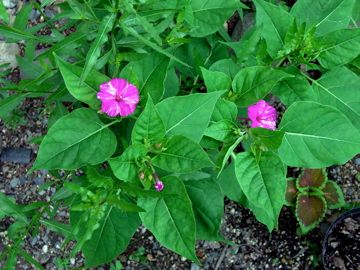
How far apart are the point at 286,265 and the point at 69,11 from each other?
1683 mm

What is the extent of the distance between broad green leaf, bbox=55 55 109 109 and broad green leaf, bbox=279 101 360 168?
588mm

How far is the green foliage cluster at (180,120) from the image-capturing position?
58.0 inches

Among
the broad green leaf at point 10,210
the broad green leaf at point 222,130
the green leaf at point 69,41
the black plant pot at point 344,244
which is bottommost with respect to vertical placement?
the black plant pot at point 344,244

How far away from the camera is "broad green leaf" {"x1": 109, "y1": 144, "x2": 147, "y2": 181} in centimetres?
146

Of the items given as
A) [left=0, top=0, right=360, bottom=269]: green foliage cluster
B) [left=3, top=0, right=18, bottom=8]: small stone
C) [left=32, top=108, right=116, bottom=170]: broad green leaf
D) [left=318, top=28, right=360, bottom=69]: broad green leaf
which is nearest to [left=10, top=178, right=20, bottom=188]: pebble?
[left=0, top=0, right=360, bottom=269]: green foliage cluster

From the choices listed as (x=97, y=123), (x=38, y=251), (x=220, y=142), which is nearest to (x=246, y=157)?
(x=220, y=142)

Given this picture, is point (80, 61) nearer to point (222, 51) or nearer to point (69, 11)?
point (69, 11)

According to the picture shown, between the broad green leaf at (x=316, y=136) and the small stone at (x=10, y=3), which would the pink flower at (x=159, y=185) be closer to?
the broad green leaf at (x=316, y=136)

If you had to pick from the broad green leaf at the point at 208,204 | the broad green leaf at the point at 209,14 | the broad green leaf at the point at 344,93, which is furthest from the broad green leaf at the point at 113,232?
the broad green leaf at the point at 344,93

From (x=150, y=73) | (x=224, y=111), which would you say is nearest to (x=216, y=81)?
(x=224, y=111)

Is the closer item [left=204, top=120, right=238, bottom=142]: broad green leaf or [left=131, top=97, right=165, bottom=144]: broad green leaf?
[left=131, top=97, right=165, bottom=144]: broad green leaf

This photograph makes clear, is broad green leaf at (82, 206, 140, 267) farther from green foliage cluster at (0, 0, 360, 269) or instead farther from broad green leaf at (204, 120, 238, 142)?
broad green leaf at (204, 120, 238, 142)

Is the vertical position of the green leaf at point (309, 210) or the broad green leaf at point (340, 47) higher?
the broad green leaf at point (340, 47)

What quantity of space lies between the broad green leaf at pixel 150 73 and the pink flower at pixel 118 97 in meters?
0.06
